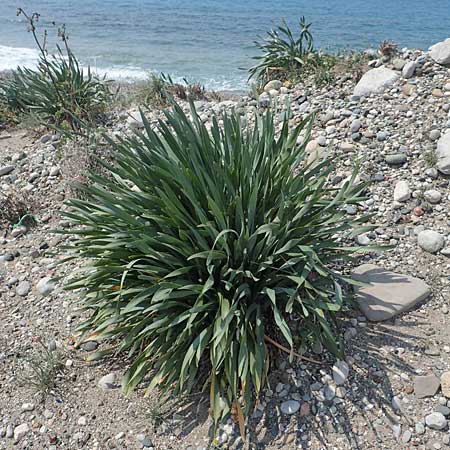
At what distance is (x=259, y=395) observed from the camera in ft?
9.20

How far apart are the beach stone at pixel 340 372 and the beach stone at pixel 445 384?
0.50 metres

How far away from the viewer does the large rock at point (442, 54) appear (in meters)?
5.34

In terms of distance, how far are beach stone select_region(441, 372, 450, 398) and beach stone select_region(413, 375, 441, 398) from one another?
24mm

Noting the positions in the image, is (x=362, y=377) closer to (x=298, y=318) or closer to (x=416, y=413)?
(x=416, y=413)

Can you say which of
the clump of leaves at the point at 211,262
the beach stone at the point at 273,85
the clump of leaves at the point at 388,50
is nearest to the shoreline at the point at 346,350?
the clump of leaves at the point at 211,262

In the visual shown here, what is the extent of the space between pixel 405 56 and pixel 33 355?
5025 mm

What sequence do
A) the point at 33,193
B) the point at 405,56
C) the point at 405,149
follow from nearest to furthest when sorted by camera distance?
the point at 405,149
the point at 33,193
the point at 405,56

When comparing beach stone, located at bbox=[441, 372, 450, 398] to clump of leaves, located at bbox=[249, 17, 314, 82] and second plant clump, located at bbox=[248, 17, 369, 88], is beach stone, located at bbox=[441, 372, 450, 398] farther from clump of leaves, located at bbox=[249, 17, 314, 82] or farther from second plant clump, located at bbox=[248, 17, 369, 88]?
clump of leaves, located at bbox=[249, 17, 314, 82]

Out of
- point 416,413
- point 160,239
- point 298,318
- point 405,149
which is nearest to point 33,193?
point 160,239

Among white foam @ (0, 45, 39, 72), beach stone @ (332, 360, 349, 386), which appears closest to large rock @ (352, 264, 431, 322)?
beach stone @ (332, 360, 349, 386)

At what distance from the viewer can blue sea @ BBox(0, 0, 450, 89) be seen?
1406 cm

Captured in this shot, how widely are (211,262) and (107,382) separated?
3.26 feet

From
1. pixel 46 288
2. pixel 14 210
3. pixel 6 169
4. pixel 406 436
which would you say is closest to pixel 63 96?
pixel 6 169

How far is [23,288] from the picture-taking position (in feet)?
12.7
